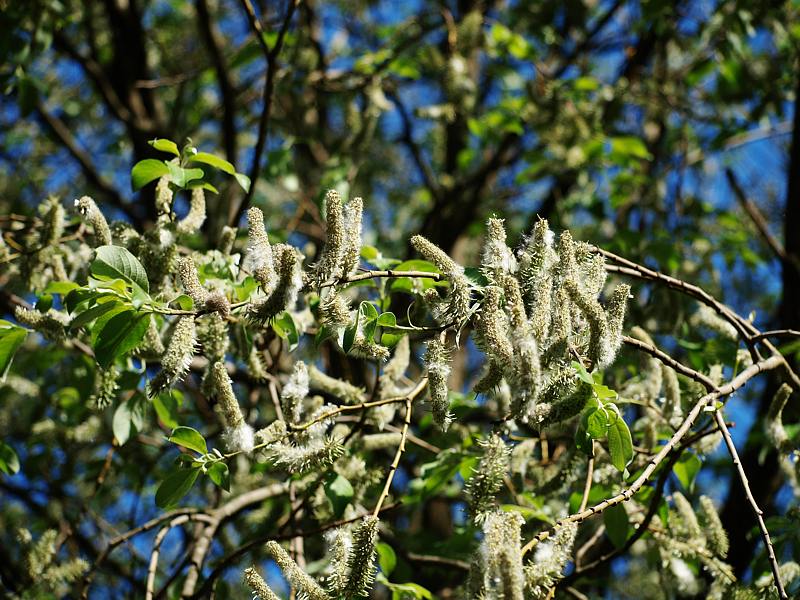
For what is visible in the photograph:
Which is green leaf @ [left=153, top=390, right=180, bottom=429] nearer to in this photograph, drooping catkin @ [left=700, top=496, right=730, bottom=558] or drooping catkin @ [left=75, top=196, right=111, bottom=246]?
drooping catkin @ [left=75, top=196, right=111, bottom=246]

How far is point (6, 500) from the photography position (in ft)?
19.1

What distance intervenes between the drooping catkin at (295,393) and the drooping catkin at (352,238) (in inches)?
9.8

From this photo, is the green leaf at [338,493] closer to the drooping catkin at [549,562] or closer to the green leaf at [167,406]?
the green leaf at [167,406]

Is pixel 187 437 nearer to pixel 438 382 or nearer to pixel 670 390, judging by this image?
pixel 438 382

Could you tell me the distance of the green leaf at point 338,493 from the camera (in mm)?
2135

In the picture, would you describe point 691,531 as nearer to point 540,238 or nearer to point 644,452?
point 644,452

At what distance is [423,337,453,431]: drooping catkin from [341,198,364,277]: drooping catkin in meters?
0.23

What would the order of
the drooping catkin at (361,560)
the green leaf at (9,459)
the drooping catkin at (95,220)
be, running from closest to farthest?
the drooping catkin at (361,560) → the drooping catkin at (95,220) → the green leaf at (9,459)

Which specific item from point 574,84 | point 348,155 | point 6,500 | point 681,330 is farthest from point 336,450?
point 6,500

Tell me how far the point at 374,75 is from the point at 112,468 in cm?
223

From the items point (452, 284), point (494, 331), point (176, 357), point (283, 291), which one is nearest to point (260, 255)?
point (283, 291)

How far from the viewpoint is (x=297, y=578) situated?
1.52m

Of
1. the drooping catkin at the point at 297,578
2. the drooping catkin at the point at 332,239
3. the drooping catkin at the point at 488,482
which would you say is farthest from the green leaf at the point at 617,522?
the drooping catkin at the point at 332,239

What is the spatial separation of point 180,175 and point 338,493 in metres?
0.89
